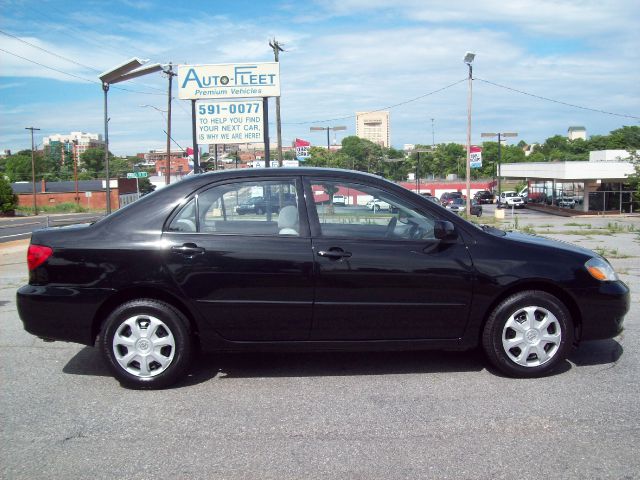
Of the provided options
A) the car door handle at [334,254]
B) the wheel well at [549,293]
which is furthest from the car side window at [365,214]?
the wheel well at [549,293]

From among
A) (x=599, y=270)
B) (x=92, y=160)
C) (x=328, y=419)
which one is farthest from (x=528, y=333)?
(x=92, y=160)

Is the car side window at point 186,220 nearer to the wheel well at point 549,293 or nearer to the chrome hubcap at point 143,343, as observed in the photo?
the chrome hubcap at point 143,343

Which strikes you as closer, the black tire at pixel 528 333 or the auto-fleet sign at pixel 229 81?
the black tire at pixel 528 333

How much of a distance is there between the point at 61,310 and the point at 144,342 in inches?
Result: 25.9

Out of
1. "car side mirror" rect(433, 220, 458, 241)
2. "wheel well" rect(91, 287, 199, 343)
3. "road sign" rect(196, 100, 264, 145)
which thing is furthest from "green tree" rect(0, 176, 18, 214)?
"car side mirror" rect(433, 220, 458, 241)

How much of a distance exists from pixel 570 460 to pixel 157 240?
3077 mm

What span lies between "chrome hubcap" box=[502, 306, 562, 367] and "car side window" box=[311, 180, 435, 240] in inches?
35.9

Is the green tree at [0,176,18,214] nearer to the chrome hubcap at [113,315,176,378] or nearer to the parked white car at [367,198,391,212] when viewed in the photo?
the chrome hubcap at [113,315,176,378]

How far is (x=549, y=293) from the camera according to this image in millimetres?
4809

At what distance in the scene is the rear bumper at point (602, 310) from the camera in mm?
4766

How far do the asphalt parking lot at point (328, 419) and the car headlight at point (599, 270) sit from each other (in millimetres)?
744

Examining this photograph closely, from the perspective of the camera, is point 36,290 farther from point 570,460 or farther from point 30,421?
point 570,460

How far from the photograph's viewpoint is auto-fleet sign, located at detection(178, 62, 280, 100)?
648 inches

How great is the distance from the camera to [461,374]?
4.93 meters
